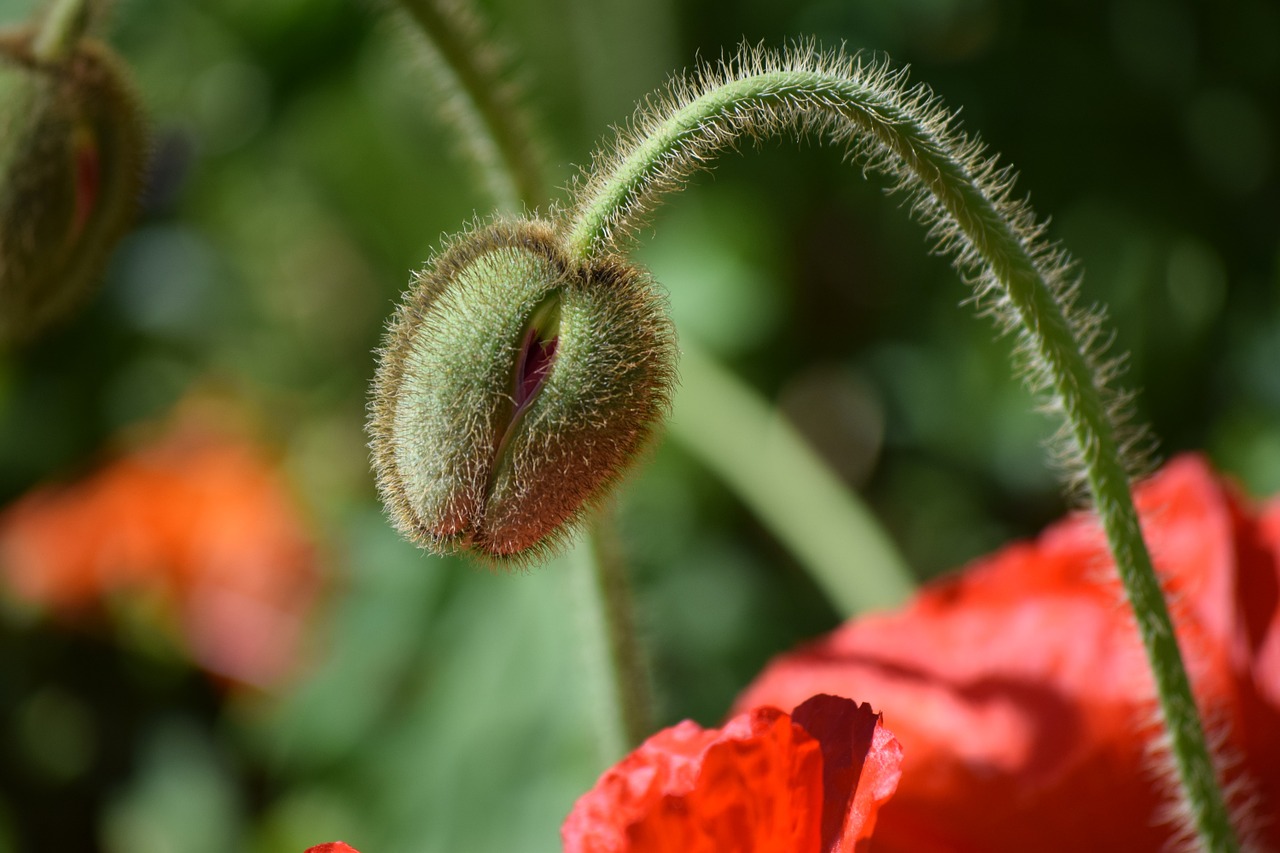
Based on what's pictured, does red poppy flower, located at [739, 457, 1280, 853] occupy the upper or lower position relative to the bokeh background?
lower

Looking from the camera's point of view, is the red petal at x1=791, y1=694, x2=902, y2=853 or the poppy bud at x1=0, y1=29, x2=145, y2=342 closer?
the red petal at x1=791, y1=694, x2=902, y2=853

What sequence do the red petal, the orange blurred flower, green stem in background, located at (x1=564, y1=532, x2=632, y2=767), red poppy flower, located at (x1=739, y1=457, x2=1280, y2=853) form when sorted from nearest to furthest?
the red petal
red poppy flower, located at (x1=739, y1=457, x2=1280, y2=853)
green stem in background, located at (x1=564, y1=532, x2=632, y2=767)
the orange blurred flower

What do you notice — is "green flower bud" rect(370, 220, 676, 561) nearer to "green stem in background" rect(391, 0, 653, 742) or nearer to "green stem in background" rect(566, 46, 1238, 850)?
"green stem in background" rect(566, 46, 1238, 850)

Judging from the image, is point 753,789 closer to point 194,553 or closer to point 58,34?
point 58,34

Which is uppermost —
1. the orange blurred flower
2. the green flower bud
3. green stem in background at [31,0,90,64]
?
green stem in background at [31,0,90,64]

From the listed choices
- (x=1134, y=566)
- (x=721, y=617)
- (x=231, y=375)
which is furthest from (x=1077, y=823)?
(x=231, y=375)

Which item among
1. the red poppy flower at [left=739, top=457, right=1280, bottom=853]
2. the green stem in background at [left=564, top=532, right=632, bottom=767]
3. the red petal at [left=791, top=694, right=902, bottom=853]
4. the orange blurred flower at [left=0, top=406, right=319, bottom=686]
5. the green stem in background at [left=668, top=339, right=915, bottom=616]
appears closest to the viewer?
the red petal at [left=791, top=694, right=902, bottom=853]

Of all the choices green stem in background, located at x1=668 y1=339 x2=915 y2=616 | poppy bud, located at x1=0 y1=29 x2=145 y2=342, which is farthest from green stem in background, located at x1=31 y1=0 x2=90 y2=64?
green stem in background, located at x1=668 y1=339 x2=915 y2=616
